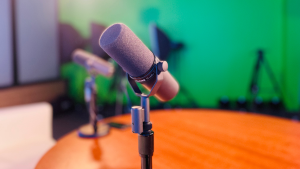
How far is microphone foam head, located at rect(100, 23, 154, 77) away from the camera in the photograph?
19.9 inches

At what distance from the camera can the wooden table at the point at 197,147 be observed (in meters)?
0.75

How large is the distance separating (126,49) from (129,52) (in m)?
0.01

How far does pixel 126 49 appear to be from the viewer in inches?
20.5

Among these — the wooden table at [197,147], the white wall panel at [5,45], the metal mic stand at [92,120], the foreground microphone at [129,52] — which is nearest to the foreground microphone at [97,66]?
the metal mic stand at [92,120]

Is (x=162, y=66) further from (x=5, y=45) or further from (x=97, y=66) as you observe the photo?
(x=5, y=45)

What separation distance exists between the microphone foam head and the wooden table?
1.20 ft

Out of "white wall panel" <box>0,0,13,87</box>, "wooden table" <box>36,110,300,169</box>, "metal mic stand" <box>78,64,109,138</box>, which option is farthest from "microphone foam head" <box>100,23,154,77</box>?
"white wall panel" <box>0,0,13,87</box>

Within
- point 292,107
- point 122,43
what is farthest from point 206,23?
point 122,43

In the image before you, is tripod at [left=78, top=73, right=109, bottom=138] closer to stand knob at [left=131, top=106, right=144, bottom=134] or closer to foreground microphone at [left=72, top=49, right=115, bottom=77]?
foreground microphone at [left=72, top=49, right=115, bottom=77]

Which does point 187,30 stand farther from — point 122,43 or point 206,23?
point 122,43

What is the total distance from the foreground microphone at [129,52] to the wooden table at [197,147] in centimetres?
34

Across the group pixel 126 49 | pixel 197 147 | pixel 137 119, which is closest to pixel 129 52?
pixel 126 49

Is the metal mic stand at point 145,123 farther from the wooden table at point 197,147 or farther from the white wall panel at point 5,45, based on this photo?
the white wall panel at point 5,45

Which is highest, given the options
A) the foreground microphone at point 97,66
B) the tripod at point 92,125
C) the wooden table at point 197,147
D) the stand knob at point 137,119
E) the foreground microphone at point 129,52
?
the foreground microphone at point 129,52
